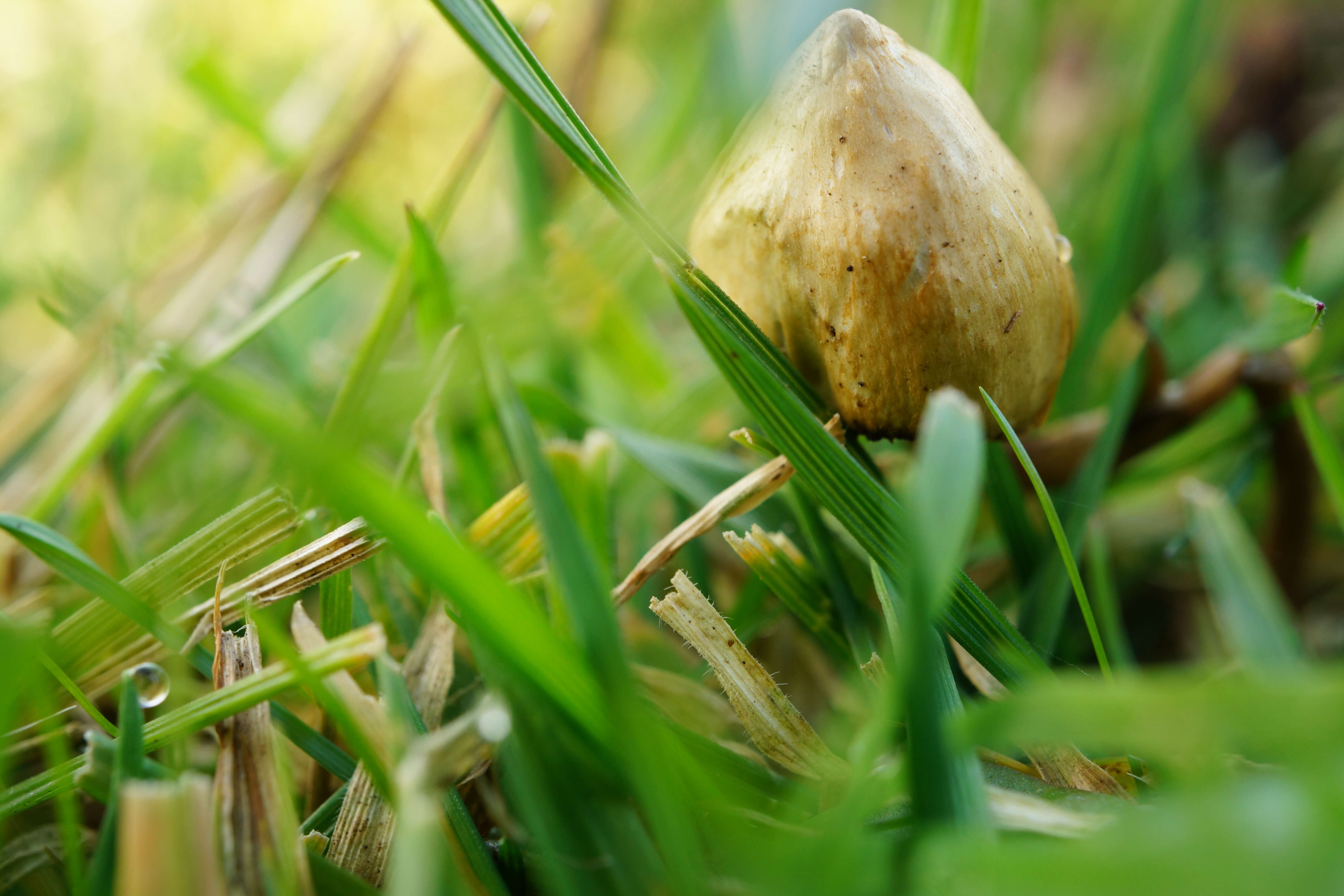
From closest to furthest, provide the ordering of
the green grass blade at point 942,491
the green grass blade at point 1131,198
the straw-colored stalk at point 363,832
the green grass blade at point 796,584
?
the green grass blade at point 942,491, the straw-colored stalk at point 363,832, the green grass blade at point 796,584, the green grass blade at point 1131,198

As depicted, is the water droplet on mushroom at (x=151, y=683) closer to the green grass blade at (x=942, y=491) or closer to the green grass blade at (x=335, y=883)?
the green grass blade at (x=335, y=883)

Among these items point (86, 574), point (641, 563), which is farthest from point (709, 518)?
point (86, 574)

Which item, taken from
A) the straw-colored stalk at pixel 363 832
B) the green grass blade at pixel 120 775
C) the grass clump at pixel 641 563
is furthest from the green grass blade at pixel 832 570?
the green grass blade at pixel 120 775

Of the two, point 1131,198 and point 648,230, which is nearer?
point 648,230

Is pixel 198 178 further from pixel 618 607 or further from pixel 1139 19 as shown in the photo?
pixel 1139 19

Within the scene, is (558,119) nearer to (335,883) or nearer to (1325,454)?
(335,883)
